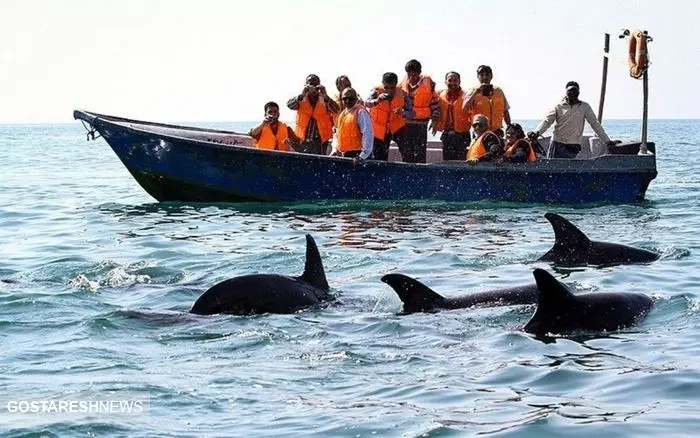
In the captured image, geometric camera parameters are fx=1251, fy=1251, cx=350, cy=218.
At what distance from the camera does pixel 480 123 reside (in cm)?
2095

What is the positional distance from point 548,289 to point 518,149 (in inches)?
485

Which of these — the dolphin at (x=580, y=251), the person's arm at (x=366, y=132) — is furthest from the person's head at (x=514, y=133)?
the dolphin at (x=580, y=251)

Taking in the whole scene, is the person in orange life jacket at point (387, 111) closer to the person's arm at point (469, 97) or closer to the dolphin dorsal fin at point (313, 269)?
the person's arm at point (469, 97)

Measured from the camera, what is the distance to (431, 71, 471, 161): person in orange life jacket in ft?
73.7

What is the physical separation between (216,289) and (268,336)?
113 centimetres

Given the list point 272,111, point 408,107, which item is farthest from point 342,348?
point 272,111

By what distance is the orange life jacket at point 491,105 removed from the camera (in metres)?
22.2

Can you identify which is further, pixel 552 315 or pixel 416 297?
pixel 416 297

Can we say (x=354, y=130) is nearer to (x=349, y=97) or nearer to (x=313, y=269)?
(x=349, y=97)

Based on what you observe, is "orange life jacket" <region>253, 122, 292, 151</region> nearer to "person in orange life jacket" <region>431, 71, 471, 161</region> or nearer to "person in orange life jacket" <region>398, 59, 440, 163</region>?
"person in orange life jacket" <region>398, 59, 440, 163</region>

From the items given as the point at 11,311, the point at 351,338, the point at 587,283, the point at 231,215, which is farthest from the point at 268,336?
the point at 231,215

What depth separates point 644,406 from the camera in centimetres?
853

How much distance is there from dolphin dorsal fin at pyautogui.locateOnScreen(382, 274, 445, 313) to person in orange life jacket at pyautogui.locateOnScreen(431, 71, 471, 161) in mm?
10846

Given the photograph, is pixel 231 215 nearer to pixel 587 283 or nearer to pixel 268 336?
pixel 587 283
